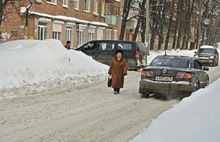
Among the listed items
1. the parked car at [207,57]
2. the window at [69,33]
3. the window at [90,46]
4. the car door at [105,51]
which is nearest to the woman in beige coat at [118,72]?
the car door at [105,51]

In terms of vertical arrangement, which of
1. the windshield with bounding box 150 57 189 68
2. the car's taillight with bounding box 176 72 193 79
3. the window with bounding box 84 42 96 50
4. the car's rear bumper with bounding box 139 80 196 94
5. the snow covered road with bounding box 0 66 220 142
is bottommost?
the snow covered road with bounding box 0 66 220 142

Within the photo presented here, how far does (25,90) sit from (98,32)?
3296cm

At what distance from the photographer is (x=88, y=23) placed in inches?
1629

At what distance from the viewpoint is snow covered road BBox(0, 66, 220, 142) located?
7270 mm

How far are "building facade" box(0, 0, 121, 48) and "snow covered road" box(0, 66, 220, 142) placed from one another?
36.9 ft

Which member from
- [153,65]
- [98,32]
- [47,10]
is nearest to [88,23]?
[98,32]

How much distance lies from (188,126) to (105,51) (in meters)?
17.0

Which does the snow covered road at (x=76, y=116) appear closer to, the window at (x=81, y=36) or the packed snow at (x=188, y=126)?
the packed snow at (x=188, y=126)

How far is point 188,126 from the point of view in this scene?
6.11 metres

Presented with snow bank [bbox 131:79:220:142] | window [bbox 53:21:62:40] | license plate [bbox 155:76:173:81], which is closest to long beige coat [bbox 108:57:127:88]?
license plate [bbox 155:76:173:81]

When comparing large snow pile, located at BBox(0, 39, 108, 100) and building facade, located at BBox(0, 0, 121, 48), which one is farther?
building facade, located at BBox(0, 0, 121, 48)

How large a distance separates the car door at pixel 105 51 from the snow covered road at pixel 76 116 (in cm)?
916

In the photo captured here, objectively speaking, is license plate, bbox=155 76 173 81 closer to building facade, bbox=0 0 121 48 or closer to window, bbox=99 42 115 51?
window, bbox=99 42 115 51

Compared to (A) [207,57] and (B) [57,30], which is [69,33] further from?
(A) [207,57]
